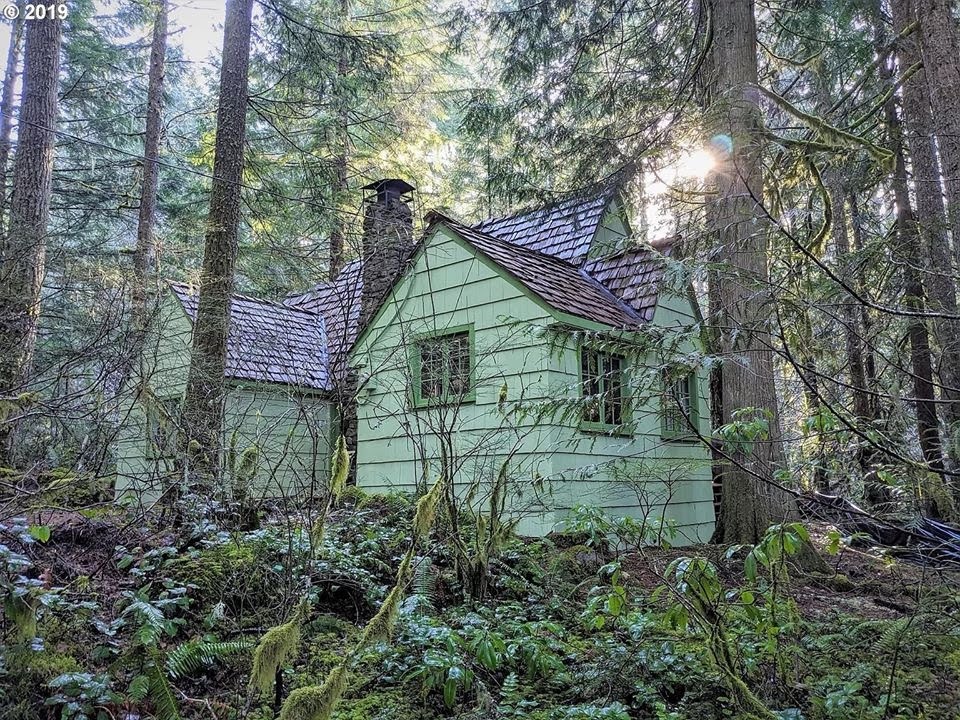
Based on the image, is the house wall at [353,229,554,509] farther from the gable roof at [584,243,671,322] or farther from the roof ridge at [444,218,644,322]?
the gable roof at [584,243,671,322]

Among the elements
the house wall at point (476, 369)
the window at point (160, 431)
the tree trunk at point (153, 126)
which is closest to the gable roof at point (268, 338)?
the house wall at point (476, 369)

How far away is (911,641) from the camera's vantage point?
3.73 meters

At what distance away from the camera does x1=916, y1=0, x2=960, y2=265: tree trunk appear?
458cm

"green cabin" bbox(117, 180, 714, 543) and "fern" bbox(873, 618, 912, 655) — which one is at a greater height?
"green cabin" bbox(117, 180, 714, 543)

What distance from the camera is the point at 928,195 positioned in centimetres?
970

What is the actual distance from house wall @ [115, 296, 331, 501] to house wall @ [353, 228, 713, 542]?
3.23 ft

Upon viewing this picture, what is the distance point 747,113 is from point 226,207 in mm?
6122

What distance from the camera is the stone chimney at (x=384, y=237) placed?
802 cm

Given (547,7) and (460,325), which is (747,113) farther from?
(547,7)

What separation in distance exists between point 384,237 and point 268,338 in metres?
1.92

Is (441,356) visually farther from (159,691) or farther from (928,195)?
(928,195)

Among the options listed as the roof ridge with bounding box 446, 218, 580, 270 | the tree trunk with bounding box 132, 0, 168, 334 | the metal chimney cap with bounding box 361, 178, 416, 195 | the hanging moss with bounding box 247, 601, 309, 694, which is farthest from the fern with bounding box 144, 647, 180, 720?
the metal chimney cap with bounding box 361, 178, 416, 195

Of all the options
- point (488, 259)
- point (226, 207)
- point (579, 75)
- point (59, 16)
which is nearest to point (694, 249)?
point (488, 259)

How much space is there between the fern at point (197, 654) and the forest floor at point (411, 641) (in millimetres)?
12
